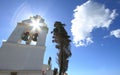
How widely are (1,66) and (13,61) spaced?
115 centimetres

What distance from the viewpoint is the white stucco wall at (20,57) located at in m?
14.7

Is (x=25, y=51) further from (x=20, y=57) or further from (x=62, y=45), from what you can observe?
(x=62, y=45)

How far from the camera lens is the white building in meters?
14.6

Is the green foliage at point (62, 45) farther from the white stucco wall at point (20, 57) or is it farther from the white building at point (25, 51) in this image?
the white stucco wall at point (20, 57)

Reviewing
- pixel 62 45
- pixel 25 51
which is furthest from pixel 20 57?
pixel 62 45

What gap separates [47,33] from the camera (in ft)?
59.6

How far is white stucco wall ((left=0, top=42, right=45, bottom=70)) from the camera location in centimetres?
1471

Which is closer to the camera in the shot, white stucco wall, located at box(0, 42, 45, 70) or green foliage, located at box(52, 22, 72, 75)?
white stucco wall, located at box(0, 42, 45, 70)

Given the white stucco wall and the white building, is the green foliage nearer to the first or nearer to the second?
the white building

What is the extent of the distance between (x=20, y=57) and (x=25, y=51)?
0.78 metres

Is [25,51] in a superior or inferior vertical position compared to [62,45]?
inferior

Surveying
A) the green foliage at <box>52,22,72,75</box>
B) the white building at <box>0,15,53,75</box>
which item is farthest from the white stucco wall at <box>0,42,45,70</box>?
the green foliage at <box>52,22,72,75</box>

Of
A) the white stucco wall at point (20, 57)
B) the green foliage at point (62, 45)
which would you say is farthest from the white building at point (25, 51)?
the green foliage at point (62, 45)

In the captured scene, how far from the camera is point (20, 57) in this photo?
15242 millimetres
